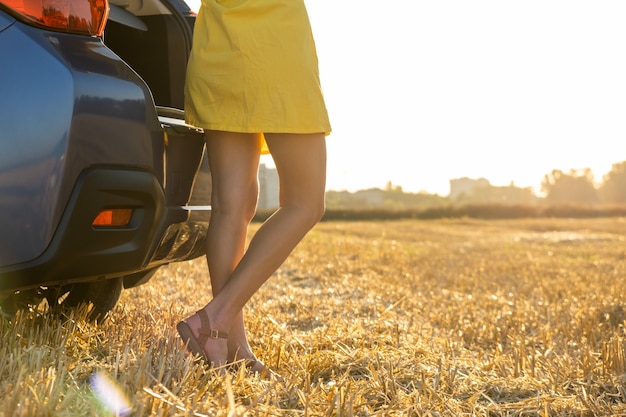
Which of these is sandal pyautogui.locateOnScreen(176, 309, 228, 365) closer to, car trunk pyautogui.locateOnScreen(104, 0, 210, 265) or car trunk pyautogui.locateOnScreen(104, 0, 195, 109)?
car trunk pyautogui.locateOnScreen(104, 0, 210, 265)

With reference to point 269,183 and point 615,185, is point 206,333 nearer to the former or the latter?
point 269,183

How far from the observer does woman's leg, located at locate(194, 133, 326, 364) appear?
2432 millimetres

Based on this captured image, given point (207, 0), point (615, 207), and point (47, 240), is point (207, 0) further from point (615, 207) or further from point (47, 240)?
point (615, 207)

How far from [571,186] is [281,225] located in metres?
85.1

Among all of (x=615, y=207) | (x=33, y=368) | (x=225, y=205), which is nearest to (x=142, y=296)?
(x=225, y=205)

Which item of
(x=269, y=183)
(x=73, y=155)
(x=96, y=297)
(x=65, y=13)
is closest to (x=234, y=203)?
(x=73, y=155)

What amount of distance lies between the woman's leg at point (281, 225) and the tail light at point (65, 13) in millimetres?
666

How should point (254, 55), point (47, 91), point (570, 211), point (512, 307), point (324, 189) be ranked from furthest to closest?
point (570, 211)
point (512, 307)
point (324, 189)
point (254, 55)
point (47, 91)

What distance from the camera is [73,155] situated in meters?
2.02

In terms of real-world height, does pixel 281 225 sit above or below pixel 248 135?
below

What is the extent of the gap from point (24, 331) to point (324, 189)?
1.22 meters

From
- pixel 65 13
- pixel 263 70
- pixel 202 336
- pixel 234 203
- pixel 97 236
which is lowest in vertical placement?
pixel 202 336

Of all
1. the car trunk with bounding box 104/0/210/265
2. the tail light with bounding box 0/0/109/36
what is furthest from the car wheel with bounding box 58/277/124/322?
the tail light with bounding box 0/0/109/36

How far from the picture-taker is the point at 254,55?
2.33m
